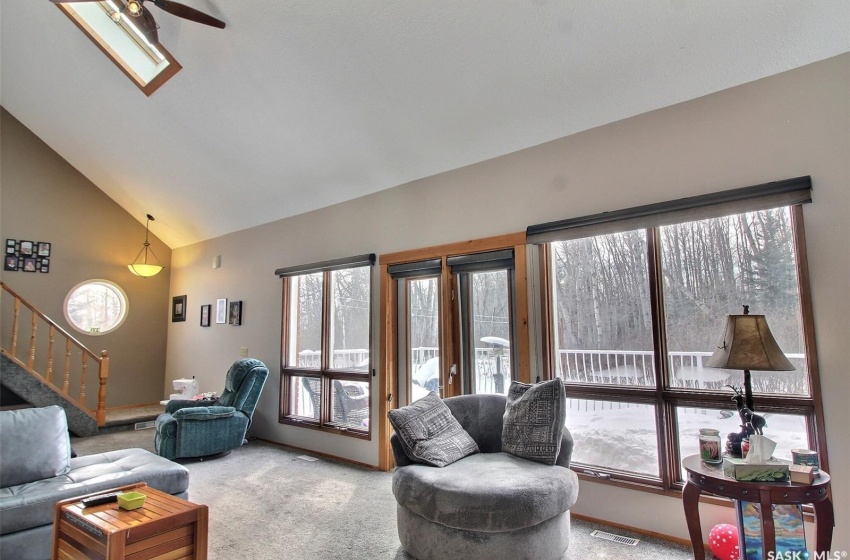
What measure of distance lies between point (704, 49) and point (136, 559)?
12.9 feet

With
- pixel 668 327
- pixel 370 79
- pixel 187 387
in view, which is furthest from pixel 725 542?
pixel 187 387

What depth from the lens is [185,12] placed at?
306cm

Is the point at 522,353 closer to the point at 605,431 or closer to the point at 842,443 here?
the point at 605,431

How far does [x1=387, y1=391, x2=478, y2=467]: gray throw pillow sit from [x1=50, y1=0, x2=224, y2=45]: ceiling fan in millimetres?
2951

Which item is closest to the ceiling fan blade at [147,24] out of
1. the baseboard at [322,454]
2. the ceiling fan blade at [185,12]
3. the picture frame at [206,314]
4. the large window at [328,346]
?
the ceiling fan blade at [185,12]

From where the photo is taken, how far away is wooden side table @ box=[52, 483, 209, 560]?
1968 mm

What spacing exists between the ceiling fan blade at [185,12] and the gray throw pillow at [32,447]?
276 centimetres

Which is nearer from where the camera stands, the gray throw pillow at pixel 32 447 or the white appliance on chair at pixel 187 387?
the gray throw pillow at pixel 32 447

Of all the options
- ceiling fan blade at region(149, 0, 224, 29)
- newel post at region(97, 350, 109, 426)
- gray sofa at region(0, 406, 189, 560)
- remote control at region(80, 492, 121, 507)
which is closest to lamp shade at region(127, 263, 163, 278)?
newel post at region(97, 350, 109, 426)

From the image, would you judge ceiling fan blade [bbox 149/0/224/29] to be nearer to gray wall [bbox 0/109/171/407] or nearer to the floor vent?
the floor vent

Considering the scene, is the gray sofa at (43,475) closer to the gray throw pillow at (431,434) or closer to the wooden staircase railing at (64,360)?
the gray throw pillow at (431,434)

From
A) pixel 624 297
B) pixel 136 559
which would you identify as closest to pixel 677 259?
pixel 624 297

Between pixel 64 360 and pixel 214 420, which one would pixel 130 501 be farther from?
pixel 64 360

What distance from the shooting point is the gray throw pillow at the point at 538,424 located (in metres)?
2.73
